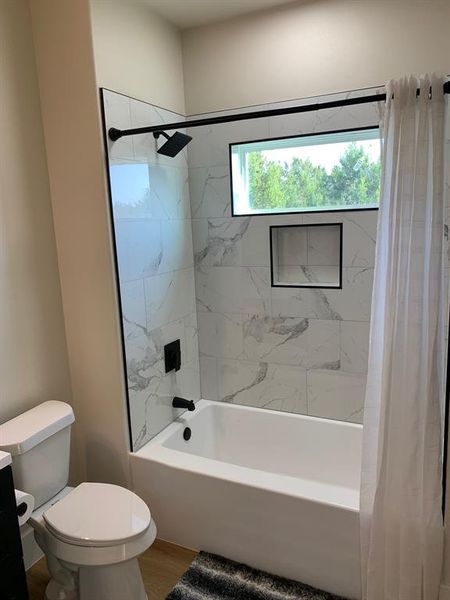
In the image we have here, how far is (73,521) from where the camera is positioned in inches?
69.9

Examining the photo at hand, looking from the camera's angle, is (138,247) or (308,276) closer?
(138,247)

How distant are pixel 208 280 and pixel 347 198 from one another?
0.94 meters

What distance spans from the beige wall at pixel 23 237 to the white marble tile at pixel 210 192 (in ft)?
2.87

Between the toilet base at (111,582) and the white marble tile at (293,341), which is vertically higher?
the white marble tile at (293,341)

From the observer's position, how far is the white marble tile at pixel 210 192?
106 inches

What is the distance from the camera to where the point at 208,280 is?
2838 millimetres

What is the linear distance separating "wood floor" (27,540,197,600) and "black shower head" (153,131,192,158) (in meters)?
2.01

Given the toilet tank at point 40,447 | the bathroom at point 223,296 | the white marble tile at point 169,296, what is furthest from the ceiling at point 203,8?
the toilet tank at point 40,447

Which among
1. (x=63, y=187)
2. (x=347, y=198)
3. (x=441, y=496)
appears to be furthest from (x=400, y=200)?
(x=63, y=187)

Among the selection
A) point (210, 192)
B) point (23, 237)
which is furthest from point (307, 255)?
point (23, 237)

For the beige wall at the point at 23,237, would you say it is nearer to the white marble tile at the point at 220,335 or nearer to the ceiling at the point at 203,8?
the ceiling at the point at 203,8

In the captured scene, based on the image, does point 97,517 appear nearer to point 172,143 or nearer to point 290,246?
point 290,246

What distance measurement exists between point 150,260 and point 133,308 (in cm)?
28

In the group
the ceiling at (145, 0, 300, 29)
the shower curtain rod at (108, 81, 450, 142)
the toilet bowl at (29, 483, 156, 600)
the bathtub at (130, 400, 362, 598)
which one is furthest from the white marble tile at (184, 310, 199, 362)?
the ceiling at (145, 0, 300, 29)
